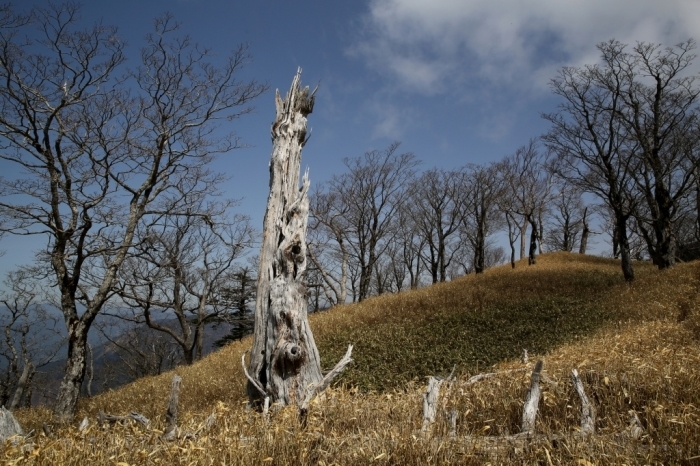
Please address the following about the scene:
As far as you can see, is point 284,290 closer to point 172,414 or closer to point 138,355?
point 172,414

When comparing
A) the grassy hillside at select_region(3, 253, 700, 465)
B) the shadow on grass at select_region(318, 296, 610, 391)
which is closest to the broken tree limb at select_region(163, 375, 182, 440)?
the grassy hillside at select_region(3, 253, 700, 465)

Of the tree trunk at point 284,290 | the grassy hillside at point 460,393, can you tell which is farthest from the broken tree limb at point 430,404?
the tree trunk at point 284,290

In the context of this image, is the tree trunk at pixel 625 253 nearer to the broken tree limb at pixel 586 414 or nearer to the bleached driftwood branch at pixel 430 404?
the broken tree limb at pixel 586 414

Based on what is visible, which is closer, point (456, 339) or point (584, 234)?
point (456, 339)

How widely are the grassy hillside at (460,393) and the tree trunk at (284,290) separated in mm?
698

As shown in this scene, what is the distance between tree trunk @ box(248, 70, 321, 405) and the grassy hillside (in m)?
0.70

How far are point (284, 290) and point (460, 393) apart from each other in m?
2.91

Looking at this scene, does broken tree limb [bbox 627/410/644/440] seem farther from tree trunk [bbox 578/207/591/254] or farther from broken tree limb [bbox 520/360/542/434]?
tree trunk [bbox 578/207/591/254]

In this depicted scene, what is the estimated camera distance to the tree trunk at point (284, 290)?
18.2 ft

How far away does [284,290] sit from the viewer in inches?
235

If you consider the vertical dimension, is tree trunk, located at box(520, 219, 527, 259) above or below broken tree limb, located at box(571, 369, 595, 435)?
above

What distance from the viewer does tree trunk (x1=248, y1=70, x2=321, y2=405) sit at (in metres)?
5.55

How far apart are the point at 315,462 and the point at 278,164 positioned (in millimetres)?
5013

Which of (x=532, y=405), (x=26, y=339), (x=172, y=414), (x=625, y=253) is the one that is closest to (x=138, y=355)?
(x=26, y=339)
